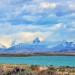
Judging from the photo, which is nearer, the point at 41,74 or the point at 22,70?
the point at 41,74

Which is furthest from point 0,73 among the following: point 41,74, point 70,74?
point 70,74

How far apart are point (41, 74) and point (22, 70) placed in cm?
269

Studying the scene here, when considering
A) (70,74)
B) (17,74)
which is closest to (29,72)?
(17,74)

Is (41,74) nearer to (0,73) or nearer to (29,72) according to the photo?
(29,72)

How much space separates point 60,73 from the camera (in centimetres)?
3469

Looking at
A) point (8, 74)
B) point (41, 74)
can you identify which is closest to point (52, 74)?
point (41, 74)

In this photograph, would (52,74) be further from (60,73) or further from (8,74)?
(8,74)

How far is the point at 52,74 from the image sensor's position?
33.6m

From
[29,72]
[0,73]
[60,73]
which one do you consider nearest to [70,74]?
[60,73]

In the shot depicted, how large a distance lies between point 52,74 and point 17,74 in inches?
110

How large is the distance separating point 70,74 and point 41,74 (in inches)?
98.8

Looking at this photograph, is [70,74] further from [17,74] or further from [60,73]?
[17,74]

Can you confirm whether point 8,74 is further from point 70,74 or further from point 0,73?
point 70,74

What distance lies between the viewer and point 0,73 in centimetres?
3438
